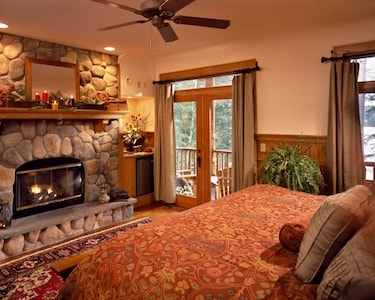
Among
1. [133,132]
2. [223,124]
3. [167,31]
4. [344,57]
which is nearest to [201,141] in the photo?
[223,124]

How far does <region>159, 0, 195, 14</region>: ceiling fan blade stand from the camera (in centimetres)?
204

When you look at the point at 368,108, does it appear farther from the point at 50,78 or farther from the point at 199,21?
the point at 50,78

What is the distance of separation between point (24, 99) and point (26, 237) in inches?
68.4

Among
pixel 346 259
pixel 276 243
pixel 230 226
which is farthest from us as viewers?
pixel 230 226

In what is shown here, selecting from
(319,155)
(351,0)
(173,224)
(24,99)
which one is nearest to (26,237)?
(24,99)

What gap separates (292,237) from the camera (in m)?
1.60

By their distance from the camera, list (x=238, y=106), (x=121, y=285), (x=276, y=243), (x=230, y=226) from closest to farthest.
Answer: (x=121, y=285) → (x=276, y=243) → (x=230, y=226) → (x=238, y=106)

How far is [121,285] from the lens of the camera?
1.47 meters

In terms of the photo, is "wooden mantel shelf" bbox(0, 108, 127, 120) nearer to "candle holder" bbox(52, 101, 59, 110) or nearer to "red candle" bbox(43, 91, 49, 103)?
"candle holder" bbox(52, 101, 59, 110)

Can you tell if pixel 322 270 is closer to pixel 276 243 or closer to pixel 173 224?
pixel 276 243

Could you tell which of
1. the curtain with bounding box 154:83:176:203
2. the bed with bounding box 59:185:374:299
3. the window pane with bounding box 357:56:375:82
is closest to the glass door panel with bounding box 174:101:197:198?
the curtain with bounding box 154:83:176:203

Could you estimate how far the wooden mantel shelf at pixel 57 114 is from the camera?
139 inches

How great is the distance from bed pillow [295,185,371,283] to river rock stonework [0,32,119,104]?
150 inches

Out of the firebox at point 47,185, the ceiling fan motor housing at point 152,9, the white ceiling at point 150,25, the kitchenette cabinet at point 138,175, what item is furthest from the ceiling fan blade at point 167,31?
the kitchenette cabinet at point 138,175
